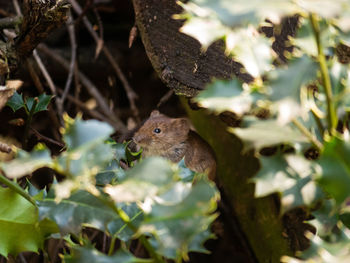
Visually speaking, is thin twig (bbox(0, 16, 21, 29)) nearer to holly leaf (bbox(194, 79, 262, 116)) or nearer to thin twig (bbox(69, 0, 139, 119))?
thin twig (bbox(69, 0, 139, 119))

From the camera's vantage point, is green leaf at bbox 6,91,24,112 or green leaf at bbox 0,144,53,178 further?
green leaf at bbox 6,91,24,112

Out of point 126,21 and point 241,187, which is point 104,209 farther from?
point 126,21

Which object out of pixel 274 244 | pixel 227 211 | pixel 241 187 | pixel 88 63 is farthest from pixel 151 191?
pixel 88 63

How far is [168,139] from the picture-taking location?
217cm

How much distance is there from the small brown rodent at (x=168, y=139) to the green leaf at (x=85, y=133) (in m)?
1.31

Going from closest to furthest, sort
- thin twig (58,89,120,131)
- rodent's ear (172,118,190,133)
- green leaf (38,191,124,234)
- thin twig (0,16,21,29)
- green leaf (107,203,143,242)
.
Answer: green leaf (38,191,124,234), green leaf (107,203,143,242), thin twig (0,16,21,29), rodent's ear (172,118,190,133), thin twig (58,89,120,131)

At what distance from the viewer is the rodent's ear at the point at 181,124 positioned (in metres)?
2.12

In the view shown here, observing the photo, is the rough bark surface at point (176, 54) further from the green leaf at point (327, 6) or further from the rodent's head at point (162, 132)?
the green leaf at point (327, 6)

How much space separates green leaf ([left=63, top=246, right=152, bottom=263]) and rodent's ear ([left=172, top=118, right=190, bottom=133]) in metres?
1.34

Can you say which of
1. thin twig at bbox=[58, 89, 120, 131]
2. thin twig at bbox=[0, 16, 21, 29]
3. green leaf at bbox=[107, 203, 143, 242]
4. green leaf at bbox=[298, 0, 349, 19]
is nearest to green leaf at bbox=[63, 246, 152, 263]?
green leaf at bbox=[107, 203, 143, 242]

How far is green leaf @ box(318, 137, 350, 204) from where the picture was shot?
712 millimetres

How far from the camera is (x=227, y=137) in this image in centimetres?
220

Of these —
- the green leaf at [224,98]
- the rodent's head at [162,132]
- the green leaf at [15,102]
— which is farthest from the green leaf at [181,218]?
the rodent's head at [162,132]

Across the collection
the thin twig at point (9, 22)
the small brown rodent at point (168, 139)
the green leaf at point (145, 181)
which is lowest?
the small brown rodent at point (168, 139)
